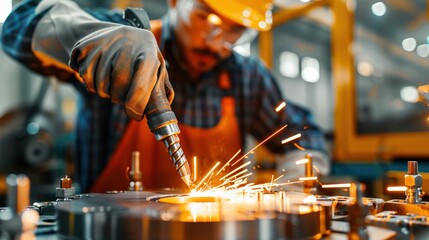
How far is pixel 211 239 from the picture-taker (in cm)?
71

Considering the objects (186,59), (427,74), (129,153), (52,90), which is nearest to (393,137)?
(427,74)

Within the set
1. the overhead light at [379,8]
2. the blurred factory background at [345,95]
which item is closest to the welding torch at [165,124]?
the blurred factory background at [345,95]

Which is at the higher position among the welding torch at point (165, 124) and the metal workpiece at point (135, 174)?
the welding torch at point (165, 124)

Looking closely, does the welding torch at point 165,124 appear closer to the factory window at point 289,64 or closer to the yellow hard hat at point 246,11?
the yellow hard hat at point 246,11

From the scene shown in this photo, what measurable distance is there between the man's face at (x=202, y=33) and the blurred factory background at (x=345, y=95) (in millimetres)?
540

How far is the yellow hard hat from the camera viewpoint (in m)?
2.01

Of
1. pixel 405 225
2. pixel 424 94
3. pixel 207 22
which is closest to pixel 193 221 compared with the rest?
pixel 405 225

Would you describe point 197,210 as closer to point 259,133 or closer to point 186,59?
point 186,59

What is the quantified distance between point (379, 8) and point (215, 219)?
302 centimetres

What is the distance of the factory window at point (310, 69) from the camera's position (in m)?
4.14

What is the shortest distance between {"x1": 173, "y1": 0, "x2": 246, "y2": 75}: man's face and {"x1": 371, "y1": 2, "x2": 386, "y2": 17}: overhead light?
1.57 m

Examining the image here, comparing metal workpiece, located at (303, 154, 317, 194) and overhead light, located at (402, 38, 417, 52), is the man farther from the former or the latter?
overhead light, located at (402, 38, 417, 52)

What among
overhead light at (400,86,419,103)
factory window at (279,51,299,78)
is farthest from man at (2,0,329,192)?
factory window at (279,51,299,78)

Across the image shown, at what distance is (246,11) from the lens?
7.00 feet
